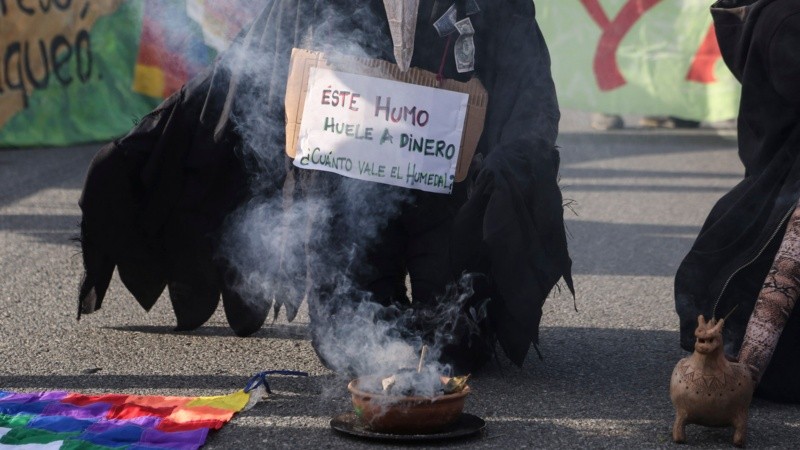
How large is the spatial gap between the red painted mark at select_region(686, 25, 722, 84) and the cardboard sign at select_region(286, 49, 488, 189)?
7.88 m

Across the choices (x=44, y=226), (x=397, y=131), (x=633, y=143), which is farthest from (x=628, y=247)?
(x=633, y=143)

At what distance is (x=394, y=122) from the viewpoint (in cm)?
486

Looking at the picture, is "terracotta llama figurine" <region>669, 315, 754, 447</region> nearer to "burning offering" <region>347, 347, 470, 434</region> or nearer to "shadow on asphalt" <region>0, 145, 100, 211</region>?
"burning offering" <region>347, 347, 470, 434</region>

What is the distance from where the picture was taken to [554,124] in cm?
→ 479

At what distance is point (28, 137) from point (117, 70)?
105 cm

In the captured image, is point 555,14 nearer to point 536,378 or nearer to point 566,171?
point 566,171

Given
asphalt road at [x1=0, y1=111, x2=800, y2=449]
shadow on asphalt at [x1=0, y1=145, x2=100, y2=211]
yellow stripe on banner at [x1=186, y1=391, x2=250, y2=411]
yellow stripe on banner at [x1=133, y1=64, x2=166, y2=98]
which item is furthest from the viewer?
yellow stripe on banner at [x1=133, y1=64, x2=166, y2=98]

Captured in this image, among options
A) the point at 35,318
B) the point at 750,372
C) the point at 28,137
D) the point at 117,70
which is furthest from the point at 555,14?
the point at 750,372

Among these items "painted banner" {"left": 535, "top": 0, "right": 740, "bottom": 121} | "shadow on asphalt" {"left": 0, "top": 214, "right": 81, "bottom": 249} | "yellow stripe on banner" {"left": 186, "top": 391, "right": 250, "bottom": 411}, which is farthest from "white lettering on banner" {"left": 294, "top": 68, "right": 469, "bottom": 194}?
"painted banner" {"left": 535, "top": 0, "right": 740, "bottom": 121}

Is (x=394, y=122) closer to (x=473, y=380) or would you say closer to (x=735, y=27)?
(x=473, y=380)

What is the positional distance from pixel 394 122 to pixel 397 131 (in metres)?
0.04

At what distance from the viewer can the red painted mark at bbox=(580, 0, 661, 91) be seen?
1248 cm

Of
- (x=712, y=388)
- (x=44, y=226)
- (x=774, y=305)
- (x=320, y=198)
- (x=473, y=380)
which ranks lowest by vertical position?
(x=44, y=226)

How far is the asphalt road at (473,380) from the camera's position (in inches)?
166
